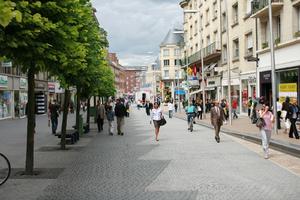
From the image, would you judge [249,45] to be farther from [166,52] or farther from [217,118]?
[166,52]

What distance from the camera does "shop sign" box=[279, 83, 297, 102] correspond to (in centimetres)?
2697

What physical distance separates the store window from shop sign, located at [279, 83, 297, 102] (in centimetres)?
2347

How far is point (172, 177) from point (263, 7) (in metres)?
22.2

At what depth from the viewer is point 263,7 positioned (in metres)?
30.3

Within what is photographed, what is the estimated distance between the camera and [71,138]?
18.5 metres

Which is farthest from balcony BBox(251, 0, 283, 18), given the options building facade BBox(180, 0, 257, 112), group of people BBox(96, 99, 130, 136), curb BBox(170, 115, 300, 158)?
group of people BBox(96, 99, 130, 136)

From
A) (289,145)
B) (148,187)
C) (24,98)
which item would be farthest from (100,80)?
(24,98)

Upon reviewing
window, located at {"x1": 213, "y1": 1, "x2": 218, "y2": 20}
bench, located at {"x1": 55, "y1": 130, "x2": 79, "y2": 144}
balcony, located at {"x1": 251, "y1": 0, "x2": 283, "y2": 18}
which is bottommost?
bench, located at {"x1": 55, "y1": 130, "x2": 79, "y2": 144}

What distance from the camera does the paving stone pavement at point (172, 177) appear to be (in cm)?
848

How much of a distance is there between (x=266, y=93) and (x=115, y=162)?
852 inches

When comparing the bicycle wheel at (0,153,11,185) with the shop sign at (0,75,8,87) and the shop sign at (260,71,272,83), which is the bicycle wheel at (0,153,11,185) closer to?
the shop sign at (260,71,272,83)

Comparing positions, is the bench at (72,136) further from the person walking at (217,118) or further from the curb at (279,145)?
the curb at (279,145)

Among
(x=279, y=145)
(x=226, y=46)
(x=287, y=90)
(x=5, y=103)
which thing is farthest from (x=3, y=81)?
(x=279, y=145)

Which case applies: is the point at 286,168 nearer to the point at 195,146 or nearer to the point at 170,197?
the point at 170,197
